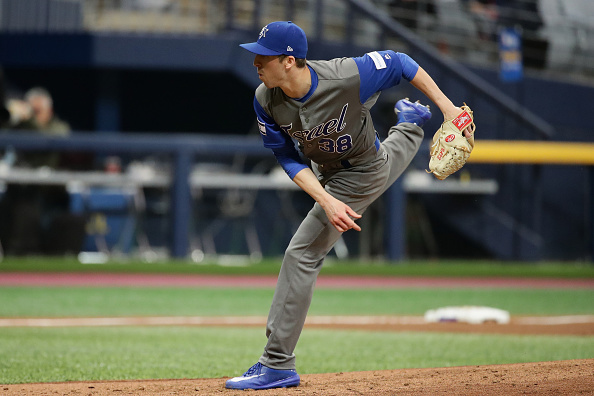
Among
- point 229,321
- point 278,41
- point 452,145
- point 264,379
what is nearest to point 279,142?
point 278,41

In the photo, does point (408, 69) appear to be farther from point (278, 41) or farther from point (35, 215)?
point (35, 215)

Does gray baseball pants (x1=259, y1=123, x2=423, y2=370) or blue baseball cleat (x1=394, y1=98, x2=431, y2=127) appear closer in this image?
gray baseball pants (x1=259, y1=123, x2=423, y2=370)

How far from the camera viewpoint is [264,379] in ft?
13.1

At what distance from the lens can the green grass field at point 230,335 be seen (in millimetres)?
5070

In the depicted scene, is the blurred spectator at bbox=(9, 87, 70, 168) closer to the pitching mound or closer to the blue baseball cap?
the pitching mound

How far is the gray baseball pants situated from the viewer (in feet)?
13.3

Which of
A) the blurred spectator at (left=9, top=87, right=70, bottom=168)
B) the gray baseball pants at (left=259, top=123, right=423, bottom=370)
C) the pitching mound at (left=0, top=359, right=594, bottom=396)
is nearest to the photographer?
the pitching mound at (left=0, top=359, right=594, bottom=396)

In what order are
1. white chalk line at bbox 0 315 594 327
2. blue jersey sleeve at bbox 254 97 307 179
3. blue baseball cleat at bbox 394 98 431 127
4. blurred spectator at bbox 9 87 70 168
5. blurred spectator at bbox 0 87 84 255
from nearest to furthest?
blue jersey sleeve at bbox 254 97 307 179 → blue baseball cleat at bbox 394 98 431 127 → white chalk line at bbox 0 315 594 327 → blurred spectator at bbox 0 87 84 255 → blurred spectator at bbox 9 87 70 168

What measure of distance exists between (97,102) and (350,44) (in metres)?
5.14

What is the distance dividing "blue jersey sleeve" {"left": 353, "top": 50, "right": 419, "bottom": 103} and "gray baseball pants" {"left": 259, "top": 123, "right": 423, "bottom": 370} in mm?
406

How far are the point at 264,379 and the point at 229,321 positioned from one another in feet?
13.0

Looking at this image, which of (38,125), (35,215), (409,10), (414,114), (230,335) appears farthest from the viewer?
(409,10)

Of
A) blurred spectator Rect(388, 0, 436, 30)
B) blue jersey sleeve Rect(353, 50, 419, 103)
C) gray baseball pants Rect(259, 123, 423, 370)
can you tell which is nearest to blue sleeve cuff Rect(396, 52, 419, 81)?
blue jersey sleeve Rect(353, 50, 419, 103)

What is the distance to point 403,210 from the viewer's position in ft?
40.5
